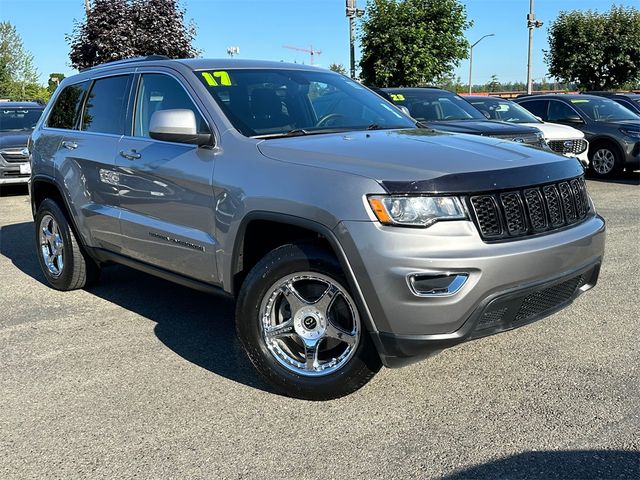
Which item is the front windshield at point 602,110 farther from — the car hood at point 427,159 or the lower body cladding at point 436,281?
the lower body cladding at point 436,281

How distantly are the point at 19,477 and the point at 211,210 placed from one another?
1.64m

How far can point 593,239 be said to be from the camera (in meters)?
3.48

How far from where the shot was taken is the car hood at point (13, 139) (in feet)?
39.5

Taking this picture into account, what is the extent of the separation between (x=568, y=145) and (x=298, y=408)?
9.00m

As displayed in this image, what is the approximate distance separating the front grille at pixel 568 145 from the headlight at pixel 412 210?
27.4ft

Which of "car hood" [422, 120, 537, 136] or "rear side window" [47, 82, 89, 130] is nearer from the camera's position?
"rear side window" [47, 82, 89, 130]

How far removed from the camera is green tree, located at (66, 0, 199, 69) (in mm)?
16953

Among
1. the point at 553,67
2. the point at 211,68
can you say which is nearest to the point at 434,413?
the point at 211,68

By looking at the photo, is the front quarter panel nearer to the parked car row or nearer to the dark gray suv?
the parked car row

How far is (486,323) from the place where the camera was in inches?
121

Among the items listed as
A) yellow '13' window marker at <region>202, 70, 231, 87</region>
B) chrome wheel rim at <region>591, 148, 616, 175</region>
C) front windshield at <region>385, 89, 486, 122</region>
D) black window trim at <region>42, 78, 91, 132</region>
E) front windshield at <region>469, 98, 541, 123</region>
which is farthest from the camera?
chrome wheel rim at <region>591, 148, 616, 175</region>

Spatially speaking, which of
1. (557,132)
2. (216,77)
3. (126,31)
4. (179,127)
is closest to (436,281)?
(179,127)

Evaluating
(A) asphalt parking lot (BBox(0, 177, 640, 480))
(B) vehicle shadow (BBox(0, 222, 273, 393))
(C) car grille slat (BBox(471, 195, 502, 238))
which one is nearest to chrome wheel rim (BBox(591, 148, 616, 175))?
(A) asphalt parking lot (BBox(0, 177, 640, 480))

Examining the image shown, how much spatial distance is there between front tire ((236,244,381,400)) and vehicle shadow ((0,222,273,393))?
0.90 feet
